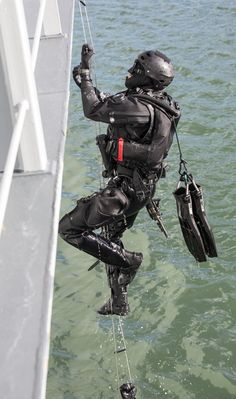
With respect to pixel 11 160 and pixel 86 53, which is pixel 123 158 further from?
pixel 11 160

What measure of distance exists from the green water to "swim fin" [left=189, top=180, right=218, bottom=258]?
1.65m

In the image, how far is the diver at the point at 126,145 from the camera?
5.25m

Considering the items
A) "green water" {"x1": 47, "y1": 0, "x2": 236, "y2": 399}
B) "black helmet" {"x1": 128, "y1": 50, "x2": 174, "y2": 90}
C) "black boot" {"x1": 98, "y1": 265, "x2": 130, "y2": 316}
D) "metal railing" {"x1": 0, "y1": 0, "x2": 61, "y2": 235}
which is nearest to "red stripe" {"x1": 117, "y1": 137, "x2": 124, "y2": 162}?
"black helmet" {"x1": 128, "y1": 50, "x2": 174, "y2": 90}

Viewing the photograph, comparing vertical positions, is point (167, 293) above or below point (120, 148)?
below

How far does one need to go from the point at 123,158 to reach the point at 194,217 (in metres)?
0.76

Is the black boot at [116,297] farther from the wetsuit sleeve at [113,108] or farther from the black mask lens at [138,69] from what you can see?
the black mask lens at [138,69]

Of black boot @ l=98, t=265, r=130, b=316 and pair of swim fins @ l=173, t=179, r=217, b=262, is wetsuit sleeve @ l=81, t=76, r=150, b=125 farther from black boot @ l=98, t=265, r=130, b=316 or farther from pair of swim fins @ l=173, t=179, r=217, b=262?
black boot @ l=98, t=265, r=130, b=316

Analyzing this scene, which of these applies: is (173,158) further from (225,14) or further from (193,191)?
(225,14)

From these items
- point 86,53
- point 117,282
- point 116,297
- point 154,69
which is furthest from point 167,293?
point 86,53

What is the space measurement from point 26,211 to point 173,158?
7.41 m

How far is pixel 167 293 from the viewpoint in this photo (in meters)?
7.68

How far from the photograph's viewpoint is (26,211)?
3369 mm

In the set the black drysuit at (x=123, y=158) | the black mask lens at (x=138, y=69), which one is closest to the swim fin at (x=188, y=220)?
the black drysuit at (x=123, y=158)

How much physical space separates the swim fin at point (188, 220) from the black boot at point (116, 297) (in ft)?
3.28
